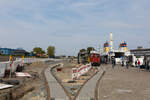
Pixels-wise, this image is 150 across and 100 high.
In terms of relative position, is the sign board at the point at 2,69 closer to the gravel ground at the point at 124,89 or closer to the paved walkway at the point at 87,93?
the paved walkway at the point at 87,93

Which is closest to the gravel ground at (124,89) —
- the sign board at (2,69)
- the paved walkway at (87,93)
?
the paved walkway at (87,93)

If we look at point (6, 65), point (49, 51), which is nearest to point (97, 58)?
point (6, 65)

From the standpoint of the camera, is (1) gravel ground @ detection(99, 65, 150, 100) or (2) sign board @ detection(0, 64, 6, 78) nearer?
(1) gravel ground @ detection(99, 65, 150, 100)

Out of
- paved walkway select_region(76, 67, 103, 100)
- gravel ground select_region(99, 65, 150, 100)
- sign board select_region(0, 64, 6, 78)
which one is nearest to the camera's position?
paved walkway select_region(76, 67, 103, 100)

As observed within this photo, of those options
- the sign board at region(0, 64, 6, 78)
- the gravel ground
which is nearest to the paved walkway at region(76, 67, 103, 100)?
the gravel ground

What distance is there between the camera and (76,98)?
865 cm

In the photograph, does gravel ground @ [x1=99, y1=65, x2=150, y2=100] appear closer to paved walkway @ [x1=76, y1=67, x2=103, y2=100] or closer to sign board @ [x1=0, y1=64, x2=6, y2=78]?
paved walkway @ [x1=76, y1=67, x2=103, y2=100]

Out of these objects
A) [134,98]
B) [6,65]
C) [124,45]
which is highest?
[124,45]

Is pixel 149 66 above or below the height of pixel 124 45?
below

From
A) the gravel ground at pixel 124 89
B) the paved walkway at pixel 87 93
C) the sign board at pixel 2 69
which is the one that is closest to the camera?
the paved walkway at pixel 87 93

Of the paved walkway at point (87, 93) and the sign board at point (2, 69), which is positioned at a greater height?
the sign board at point (2, 69)

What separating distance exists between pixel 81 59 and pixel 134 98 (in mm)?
49628

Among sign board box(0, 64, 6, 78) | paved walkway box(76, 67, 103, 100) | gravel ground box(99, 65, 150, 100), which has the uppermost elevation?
sign board box(0, 64, 6, 78)

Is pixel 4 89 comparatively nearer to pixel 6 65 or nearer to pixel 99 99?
pixel 99 99
